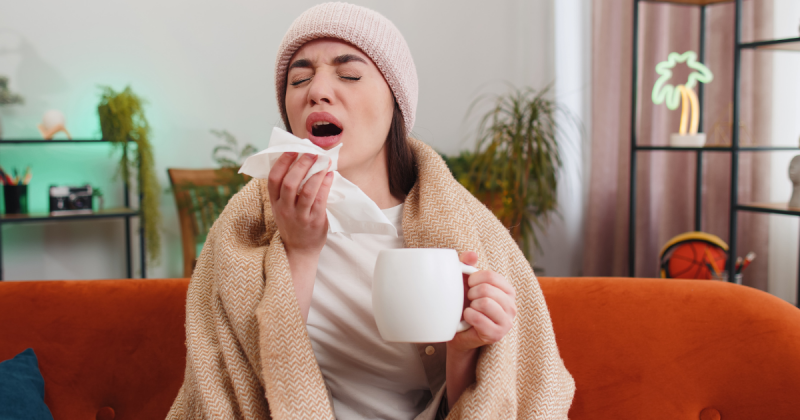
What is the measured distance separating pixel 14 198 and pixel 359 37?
291cm

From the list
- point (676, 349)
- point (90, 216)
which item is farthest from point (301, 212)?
point (90, 216)

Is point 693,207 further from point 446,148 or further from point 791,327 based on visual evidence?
point 791,327

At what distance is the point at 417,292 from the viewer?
543 mm

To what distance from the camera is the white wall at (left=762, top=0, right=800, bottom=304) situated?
2291mm

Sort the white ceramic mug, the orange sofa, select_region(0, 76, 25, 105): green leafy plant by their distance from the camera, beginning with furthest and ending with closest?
select_region(0, 76, 25, 105): green leafy plant
the orange sofa
the white ceramic mug

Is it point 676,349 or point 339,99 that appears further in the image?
point 676,349

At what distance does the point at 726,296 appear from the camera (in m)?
0.94

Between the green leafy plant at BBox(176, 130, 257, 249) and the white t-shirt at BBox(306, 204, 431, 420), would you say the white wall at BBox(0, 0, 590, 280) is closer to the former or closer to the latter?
the green leafy plant at BBox(176, 130, 257, 249)

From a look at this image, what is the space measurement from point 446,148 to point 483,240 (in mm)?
2886

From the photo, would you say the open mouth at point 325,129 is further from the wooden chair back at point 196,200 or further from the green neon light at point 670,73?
the wooden chair back at point 196,200

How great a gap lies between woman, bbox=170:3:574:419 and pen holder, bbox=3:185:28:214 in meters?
2.68

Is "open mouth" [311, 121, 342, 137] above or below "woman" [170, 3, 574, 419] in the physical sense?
above

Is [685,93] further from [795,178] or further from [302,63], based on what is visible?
[302,63]

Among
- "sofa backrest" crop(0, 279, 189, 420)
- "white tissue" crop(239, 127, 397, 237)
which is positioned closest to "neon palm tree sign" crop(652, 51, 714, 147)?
"white tissue" crop(239, 127, 397, 237)
